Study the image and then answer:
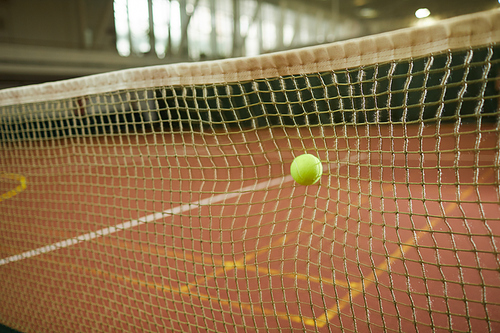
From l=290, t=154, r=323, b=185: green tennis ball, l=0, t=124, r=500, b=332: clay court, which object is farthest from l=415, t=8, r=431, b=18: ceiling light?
l=290, t=154, r=323, b=185: green tennis ball

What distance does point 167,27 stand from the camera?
34.4 feet

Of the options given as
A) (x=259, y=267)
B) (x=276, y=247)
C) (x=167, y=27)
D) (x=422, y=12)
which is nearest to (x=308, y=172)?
(x=276, y=247)

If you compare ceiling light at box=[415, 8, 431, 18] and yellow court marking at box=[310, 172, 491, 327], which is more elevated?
ceiling light at box=[415, 8, 431, 18]

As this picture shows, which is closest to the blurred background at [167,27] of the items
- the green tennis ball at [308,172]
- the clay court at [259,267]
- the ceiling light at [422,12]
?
the ceiling light at [422,12]

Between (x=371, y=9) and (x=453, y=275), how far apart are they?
923 centimetres

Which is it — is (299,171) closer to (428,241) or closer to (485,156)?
(428,241)

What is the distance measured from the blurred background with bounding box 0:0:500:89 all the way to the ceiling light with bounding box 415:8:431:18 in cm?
2

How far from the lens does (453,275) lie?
6.60 feet

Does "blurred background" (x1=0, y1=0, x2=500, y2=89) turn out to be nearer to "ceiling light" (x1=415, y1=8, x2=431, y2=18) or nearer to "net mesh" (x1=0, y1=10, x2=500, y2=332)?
"ceiling light" (x1=415, y1=8, x2=431, y2=18)

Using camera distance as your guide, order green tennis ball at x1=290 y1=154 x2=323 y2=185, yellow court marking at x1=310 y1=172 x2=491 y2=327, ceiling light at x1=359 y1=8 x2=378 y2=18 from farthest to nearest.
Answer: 1. ceiling light at x1=359 y1=8 x2=378 y2=18
2. green tennis ball at x1=290 y1=154 x2=323 y2=185
3. yellow court marking at x1=310 y1=172 x2=491 y2=327

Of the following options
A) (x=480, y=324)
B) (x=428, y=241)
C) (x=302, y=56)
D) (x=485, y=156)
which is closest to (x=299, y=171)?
(x=302, y=56)

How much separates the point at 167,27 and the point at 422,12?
6581mm

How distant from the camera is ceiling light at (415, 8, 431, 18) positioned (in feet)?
29.1

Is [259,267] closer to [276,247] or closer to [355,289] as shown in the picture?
[276,247]
